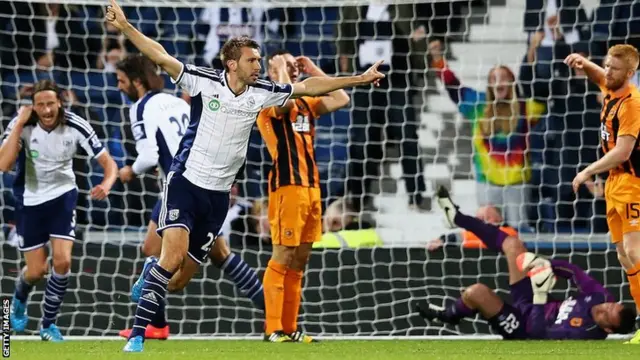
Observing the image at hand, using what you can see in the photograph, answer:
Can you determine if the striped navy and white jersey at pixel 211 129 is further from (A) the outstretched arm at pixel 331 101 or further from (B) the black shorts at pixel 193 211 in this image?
(A) the outstretched arm at pixel 331 101

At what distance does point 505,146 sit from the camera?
37.0 feet

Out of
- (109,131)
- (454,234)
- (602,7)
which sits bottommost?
(454,234)

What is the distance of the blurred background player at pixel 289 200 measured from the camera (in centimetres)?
849

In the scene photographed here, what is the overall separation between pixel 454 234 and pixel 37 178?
141 inches

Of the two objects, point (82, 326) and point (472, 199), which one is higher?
point (472, 199)

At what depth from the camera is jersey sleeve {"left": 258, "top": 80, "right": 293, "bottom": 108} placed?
291 inches

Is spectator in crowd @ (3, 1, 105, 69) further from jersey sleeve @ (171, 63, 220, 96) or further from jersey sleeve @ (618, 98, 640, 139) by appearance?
jersey sleeve @ (618, 98, 640, 139)

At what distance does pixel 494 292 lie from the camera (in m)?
9.45

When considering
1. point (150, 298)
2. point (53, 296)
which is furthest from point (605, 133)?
point (53, 296)

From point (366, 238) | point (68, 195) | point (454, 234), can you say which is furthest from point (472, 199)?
point (68, 195)

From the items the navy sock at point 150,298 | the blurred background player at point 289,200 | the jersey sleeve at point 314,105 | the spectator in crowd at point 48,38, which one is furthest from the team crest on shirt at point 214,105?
the spectator in crowd at point 48,38

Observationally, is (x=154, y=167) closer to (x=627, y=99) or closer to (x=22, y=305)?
(x=22, y=305)

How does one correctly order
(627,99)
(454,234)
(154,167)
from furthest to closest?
1. (454,234)
2. (154,167)
3. (627,99)

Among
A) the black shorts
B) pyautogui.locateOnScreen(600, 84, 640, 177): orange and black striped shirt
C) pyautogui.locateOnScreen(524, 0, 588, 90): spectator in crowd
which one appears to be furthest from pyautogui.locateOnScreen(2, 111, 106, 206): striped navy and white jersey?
pyautogui.locateOnScreen(524, 0, 588, 90): spectator in crowd
